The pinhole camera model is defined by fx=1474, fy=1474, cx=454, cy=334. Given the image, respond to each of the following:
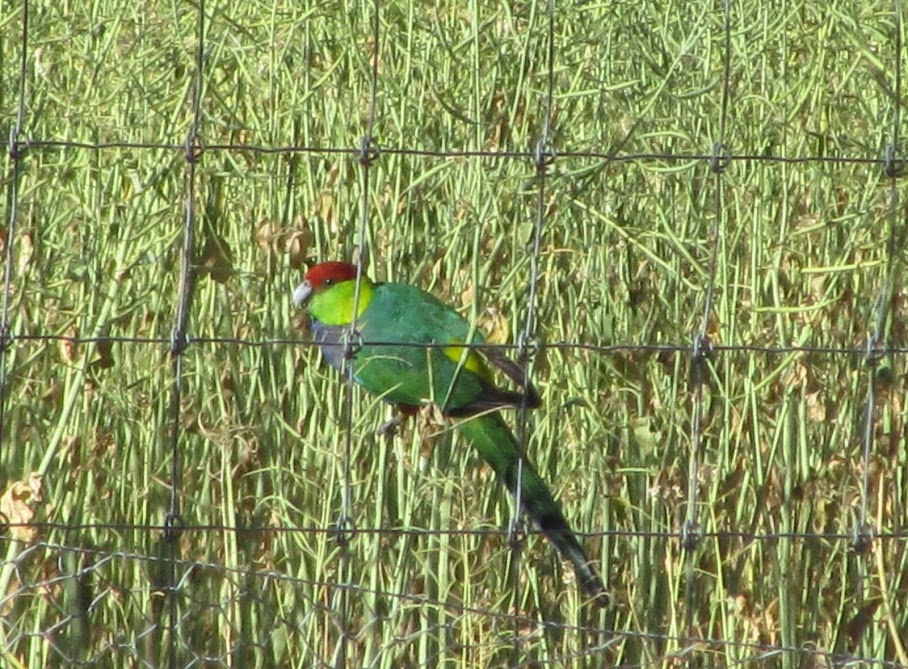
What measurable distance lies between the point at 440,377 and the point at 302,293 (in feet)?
1.17

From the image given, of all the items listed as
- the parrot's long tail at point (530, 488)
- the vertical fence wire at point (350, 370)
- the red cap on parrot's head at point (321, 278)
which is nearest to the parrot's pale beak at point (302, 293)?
the red cap on parrot's head at point (321, 278)

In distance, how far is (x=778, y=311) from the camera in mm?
2801

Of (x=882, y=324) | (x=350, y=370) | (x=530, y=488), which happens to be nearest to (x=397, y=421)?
(x=530, y=488)

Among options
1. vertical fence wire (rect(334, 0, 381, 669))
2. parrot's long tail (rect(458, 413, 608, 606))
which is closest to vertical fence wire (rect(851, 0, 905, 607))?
parrot's long tail (rect(458, 413, 608, 606))

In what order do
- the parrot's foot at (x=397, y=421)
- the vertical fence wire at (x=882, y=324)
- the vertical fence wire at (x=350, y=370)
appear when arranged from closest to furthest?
the vertical fence wire at (x=350, y=370), the vertical fence wire at (x=882, y=324), the parrot's foot at (x=397, y=421)

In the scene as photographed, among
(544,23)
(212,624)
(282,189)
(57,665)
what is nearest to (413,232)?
(282,189)

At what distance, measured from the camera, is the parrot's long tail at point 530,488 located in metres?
3.12

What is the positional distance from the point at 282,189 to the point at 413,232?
314 millimetres

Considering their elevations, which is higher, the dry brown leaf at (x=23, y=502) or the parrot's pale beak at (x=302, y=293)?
the parrot's pale beak at (x=302, y=293)

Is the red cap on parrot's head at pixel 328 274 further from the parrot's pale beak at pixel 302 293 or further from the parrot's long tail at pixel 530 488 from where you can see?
the parrot's long tail at pixel 530 488

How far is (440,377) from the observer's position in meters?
3.21

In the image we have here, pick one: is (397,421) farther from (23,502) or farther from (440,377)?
(23,502)

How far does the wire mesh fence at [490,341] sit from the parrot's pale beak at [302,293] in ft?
0.17

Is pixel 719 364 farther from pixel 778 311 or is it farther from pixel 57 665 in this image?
pixel 57 665
